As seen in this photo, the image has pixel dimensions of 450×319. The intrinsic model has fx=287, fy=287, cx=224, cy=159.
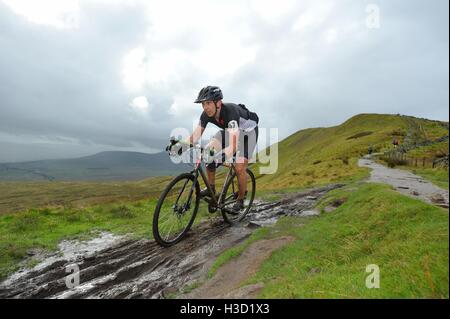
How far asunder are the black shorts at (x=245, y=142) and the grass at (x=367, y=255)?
2.66 meters

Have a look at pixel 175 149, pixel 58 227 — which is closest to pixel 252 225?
pixel 175 149

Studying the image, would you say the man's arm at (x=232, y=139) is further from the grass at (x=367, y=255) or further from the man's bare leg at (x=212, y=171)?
the grass at (x=367, y=255)

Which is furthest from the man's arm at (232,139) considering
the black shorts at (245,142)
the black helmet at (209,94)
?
the black shorts at (245,142)

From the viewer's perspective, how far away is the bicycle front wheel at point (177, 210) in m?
7.47

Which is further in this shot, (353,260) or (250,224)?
(250,224)

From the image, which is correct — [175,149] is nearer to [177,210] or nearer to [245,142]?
[177,210]

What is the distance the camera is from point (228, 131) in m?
8.13

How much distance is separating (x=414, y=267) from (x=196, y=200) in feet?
19.0

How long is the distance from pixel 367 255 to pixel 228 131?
15.4ft

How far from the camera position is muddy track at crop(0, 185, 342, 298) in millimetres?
5402
